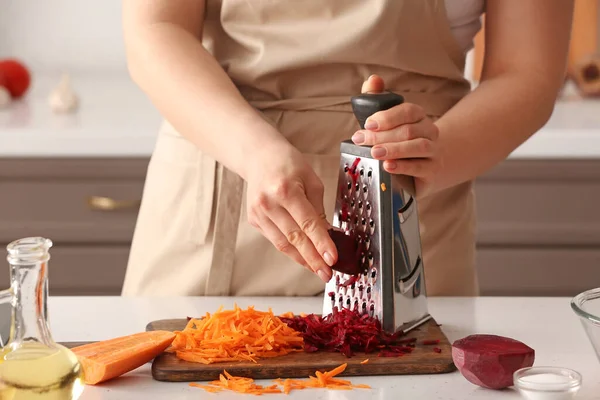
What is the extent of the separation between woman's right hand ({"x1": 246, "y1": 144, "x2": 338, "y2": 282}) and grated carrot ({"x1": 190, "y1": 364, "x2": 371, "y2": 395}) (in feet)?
0.52

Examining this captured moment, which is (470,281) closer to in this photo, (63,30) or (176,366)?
(176,366)

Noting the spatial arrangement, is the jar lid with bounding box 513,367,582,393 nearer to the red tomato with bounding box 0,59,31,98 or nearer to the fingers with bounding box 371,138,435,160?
the fingers with bounding box 371,138,435,160

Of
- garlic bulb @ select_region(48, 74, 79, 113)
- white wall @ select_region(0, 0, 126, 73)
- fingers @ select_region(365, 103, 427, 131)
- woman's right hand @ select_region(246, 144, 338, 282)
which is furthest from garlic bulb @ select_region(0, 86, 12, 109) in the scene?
fingers @ select_region(365, 103, 427, 131)

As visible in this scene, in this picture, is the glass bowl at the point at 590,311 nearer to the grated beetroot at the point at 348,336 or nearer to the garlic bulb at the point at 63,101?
the grated beetroot at the point at 348,336

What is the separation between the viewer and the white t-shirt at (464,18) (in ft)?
4.92

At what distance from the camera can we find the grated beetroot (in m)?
1.13

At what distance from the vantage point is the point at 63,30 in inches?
124

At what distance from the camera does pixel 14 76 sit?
2770mm

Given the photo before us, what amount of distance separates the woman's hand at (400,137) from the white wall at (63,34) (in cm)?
213

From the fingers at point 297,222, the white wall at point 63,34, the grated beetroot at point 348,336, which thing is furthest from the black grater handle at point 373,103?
the white wall at point 63,34

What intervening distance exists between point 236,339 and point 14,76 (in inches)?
74.5

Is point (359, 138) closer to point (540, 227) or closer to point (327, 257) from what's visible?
point (327, 257)

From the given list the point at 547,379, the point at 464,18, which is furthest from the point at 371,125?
the point at 464,18

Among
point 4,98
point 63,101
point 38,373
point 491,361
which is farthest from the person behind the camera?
point 4,98
